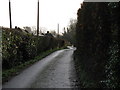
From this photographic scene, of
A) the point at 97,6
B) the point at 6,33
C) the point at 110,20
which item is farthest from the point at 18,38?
the point at 110,20

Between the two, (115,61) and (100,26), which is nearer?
(115,61)

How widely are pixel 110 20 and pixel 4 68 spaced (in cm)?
892

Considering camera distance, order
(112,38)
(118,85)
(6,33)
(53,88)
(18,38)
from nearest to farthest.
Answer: (118,85)
(112,38)
(53,88)
(6,33)
(18,38)

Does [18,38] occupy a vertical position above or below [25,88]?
above

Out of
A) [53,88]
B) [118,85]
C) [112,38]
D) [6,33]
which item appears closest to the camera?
[118,85]

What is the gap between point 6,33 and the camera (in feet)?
40.9

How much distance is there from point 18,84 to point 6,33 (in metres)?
4.24

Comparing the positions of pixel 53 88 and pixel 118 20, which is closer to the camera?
pixel 118 20

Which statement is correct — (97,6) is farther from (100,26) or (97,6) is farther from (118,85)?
(118,85)

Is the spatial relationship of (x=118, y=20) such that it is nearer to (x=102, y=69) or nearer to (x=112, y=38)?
(x=112, y=38)

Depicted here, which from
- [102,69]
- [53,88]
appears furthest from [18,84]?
[102,69]

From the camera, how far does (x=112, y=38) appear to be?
5219mm

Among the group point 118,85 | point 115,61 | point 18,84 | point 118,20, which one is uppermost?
point 118,20

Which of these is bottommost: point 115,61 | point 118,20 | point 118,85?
point 118,85
